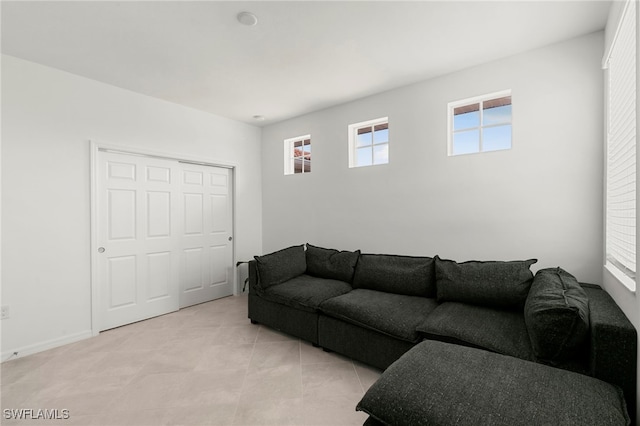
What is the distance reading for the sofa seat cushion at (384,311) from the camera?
2.12 metres

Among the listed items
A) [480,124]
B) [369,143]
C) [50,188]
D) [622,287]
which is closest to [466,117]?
[480,124]

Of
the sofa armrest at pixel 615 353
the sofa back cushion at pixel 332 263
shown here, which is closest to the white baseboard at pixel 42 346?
the sofa back cushion at pixel 332 263

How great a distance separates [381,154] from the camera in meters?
3.54

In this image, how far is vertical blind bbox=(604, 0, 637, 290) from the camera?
151 centimetres

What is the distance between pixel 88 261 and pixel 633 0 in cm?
462

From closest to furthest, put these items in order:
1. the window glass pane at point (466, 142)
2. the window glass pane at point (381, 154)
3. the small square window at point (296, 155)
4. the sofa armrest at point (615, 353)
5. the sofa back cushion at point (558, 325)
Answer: the sofa armrest at point (615, 353) → the sofa back cushion at point (558, 325) → the window glass pane at point (466, 142) → the window glass pane at point (381, 154) → the small square window at point (296, 155)

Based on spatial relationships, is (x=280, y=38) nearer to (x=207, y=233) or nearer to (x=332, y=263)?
(x=332, y=263)

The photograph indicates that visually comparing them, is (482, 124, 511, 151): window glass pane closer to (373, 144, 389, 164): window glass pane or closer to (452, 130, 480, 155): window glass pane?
(452, 130, 480, 155): window glass pane

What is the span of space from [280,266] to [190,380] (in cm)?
136

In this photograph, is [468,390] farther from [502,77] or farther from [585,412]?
[502,77]

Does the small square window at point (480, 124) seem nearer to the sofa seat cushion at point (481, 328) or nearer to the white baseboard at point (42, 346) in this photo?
the sofa seat cushion at point (481, 328)

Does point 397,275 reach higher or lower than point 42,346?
higher

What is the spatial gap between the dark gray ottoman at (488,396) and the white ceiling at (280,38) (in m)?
2.27

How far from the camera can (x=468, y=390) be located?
1211 millimetres
